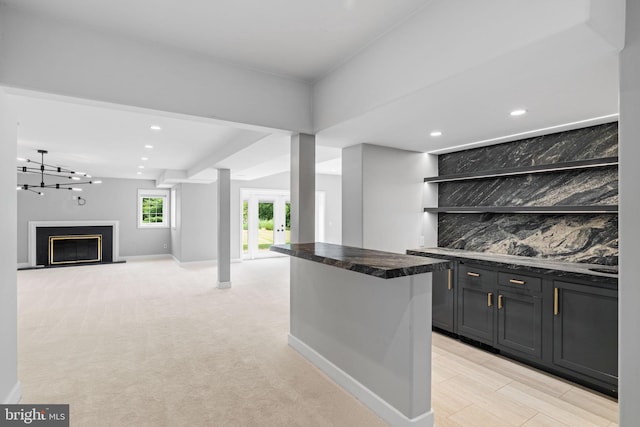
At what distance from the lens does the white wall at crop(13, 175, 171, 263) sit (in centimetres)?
826

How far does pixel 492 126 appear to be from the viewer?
3.00 metres

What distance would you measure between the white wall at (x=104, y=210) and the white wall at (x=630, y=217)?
10.7m

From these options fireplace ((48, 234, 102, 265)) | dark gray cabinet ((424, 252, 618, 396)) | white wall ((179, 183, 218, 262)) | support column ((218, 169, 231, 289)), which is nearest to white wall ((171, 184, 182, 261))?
white wall ((179, 183, 218, 262))

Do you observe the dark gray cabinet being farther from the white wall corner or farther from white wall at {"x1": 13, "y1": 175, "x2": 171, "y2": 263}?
white wall at {"x1": 13, "y1": 175, "x2": 171, "y2": 263}

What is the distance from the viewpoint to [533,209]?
3.21 metres

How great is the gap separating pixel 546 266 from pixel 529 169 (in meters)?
1.03

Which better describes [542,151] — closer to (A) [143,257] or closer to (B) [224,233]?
(B) [224,233]

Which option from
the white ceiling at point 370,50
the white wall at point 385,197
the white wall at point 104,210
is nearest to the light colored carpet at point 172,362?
the white wall at point 385,197

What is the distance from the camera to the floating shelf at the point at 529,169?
2777 millimetres

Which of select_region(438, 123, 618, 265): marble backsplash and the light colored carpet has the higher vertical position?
select_region(438, 123, 618, 265): marble backsplash

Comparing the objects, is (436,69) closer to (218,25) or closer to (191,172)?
(218,25)

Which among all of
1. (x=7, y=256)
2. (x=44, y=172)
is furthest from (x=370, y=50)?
(x=44, y=172)

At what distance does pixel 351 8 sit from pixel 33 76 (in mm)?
2064

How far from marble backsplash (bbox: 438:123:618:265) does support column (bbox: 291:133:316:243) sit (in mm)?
2083
